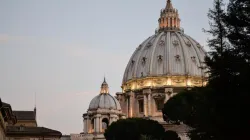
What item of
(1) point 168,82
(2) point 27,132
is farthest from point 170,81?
(2) point 27,132

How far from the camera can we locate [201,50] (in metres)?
118

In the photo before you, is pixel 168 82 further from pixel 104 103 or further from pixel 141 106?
pixel 104 103

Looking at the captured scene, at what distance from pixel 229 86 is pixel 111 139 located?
52.9 m

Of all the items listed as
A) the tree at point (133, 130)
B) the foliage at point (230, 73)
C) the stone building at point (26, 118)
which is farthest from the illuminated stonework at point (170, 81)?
the foliage at point (230, 73)

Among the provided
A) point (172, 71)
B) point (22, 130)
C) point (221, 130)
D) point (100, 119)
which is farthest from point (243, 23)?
point (172, 71)

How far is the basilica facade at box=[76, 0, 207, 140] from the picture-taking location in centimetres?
10269

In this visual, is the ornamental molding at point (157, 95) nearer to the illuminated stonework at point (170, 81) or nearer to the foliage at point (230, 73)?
the illuminated stonework at point (170, 81)

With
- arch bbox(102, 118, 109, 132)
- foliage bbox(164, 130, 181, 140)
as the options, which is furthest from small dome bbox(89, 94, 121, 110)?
foliage bbox(164, 130, 181, 140)

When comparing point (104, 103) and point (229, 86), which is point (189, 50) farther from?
point (229, 86)

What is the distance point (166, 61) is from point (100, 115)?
19598 millimetres

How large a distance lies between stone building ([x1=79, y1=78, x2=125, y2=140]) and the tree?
2069cm

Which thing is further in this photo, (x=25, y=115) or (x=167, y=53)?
(x=167, y=53)

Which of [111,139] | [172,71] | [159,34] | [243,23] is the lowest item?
[111,139]

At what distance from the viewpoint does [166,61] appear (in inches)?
4427
